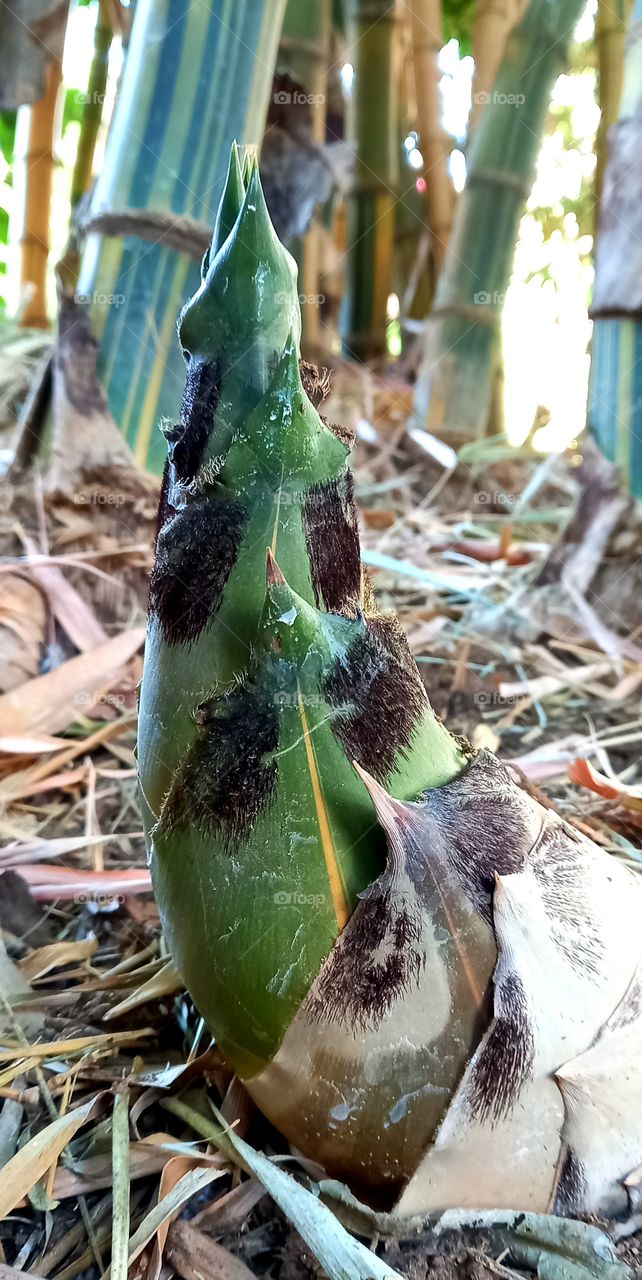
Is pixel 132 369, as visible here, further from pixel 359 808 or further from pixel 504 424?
pixel 504 424

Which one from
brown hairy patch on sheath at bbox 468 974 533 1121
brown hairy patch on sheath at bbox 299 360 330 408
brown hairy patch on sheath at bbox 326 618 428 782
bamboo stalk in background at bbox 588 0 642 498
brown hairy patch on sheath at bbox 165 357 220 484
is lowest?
brown hairy patch on sheath at bbox 468 974 533 1121

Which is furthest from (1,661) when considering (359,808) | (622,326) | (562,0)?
A: (562,0)

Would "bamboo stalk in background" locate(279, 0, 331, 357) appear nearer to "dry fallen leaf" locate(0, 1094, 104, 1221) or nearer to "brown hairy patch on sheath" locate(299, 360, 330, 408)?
"brown hairy patch on sheath" locate(299, 360, 330, 408)

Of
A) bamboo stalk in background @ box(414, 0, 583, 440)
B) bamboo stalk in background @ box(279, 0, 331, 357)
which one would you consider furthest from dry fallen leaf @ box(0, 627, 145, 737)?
bamboo stalk in background @ box(414, 0, 583, 440)

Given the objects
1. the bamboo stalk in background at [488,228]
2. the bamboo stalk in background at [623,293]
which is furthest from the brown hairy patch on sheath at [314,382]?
the bamboo stalk in background at [488,228]

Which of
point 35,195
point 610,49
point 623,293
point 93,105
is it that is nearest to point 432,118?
point 610,49

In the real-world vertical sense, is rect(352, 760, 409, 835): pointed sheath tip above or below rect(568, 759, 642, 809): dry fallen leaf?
above
